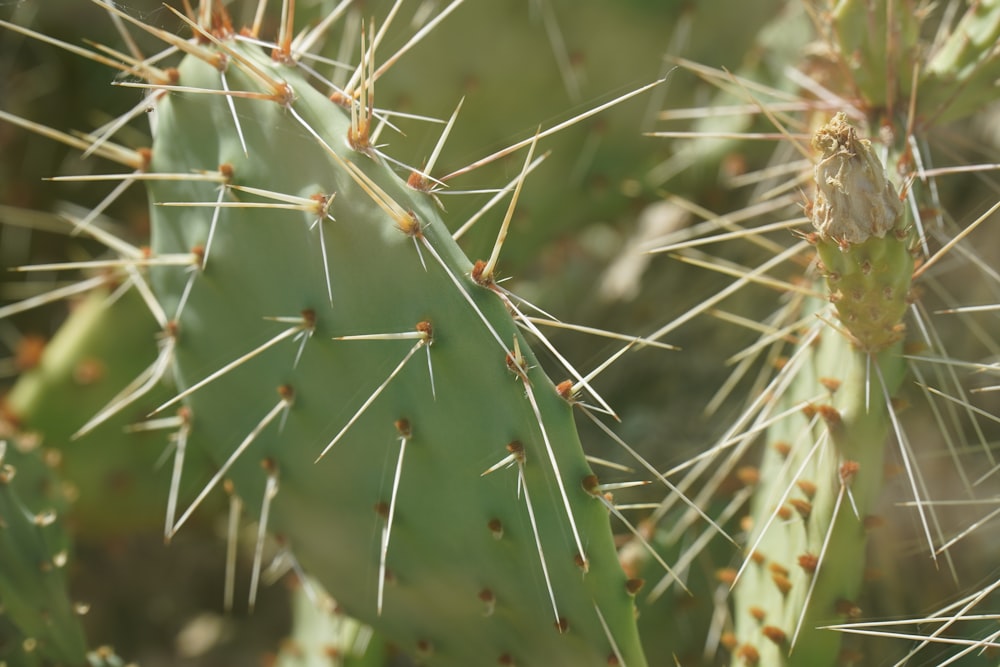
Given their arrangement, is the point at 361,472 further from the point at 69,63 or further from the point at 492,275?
the point at 69,63

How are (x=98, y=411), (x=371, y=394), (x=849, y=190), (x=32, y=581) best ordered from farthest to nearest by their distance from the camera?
(x=98, y=411) < (x=32, y=581) < (x=371, y=394) < (x=849, y=190)

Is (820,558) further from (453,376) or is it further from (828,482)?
(453,376)

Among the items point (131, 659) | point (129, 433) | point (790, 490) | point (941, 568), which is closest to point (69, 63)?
point (129, 433)

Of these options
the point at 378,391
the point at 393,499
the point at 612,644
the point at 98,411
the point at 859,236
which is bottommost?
the point at 98,411

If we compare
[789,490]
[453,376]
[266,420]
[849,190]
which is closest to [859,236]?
[849,190]

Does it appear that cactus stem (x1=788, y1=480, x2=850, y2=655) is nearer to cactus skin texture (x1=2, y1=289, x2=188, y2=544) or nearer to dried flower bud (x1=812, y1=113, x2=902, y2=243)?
dried flower bud (x1=812, y1=113, x2=902, y2=243)

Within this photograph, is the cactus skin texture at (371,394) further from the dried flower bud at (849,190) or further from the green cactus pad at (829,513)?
the dried flower bud at (849,190)

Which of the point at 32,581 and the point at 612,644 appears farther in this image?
the point at 32,581

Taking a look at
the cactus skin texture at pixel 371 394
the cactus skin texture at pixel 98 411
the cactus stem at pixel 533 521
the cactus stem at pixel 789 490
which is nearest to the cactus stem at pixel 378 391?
the cactus skin texture at pixel 371 394
